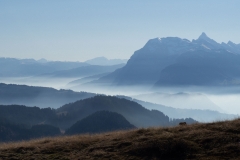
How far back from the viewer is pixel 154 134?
77.2 ft

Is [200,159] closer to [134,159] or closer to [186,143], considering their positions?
[186,143]

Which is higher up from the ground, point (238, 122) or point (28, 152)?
point (238, 122)

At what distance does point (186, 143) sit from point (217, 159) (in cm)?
300

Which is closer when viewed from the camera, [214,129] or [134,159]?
[134,159]

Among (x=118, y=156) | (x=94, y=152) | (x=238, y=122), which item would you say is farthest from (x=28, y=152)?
(x=238, y=122)

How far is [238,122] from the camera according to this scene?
2364 centimetres

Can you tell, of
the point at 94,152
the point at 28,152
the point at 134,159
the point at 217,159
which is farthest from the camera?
the point at 28,152

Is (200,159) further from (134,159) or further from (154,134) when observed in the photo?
(154,134)

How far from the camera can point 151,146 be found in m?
20.7

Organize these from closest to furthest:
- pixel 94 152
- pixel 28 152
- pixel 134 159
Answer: pixel 134 159 < pixel 94 152 < pixel 28 152

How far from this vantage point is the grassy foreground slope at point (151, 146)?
19.4 metres

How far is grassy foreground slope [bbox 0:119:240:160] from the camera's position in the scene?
19.4 m

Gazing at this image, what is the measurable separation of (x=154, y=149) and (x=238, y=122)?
7.83 m

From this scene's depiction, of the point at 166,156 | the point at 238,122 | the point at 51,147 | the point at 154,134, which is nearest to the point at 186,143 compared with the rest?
the point at 166,156
